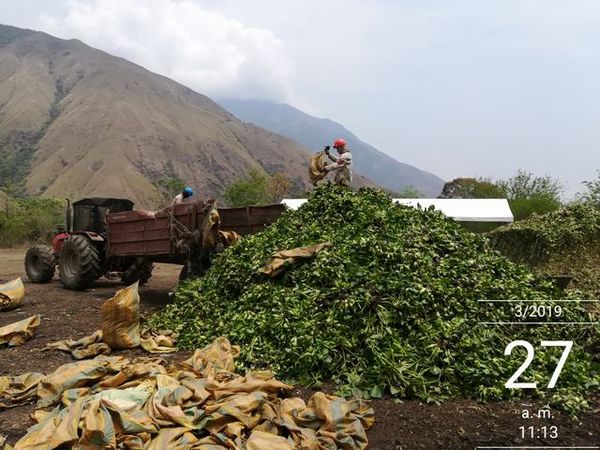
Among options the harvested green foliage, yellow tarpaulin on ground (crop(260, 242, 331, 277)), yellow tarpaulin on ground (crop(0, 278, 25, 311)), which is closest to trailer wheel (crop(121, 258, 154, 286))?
yellow tarpaulin on ground (crop(0, 278, 25, 311))

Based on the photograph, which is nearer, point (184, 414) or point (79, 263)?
point (184, 414)

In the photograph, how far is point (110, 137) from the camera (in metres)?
86.7

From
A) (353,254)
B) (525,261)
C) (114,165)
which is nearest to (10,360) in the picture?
(353,254)

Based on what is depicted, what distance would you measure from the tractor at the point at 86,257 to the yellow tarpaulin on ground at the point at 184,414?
5.08m

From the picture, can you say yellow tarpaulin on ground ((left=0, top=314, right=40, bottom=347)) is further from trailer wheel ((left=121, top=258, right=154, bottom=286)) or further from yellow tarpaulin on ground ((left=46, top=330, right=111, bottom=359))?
trailer wheel ((left=121, top=258, right=154, bottom=286))

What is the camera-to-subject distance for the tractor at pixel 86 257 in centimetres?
982

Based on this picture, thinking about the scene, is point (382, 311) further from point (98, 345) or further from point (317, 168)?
point (317, 168)

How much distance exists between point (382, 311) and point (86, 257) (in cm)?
655

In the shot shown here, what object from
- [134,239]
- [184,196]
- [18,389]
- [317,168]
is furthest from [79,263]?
[18,389]

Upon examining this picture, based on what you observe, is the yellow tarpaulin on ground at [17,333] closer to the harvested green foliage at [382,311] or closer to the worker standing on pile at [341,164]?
the harvested green foliage at [382,311]

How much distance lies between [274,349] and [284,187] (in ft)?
167

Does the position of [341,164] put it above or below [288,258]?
above

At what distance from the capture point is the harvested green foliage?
4.73 metres

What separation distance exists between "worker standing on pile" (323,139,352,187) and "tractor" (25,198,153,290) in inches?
143
